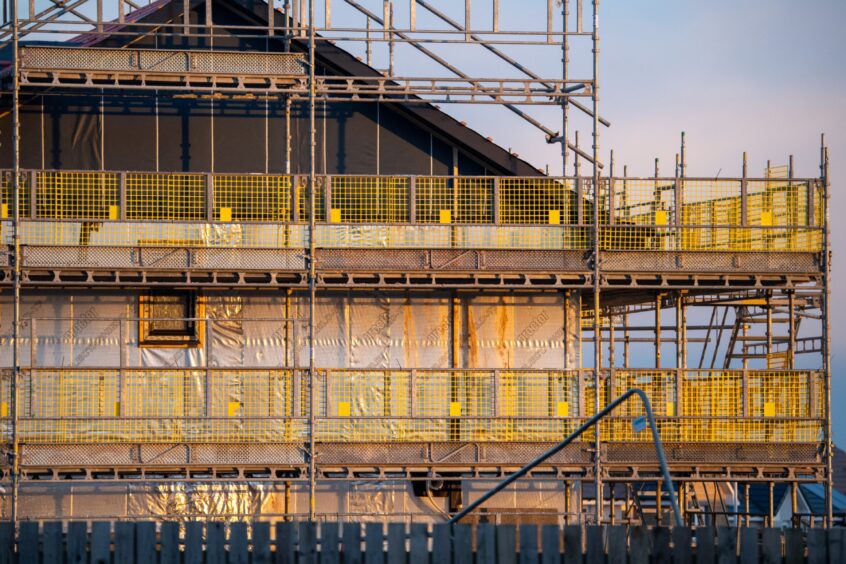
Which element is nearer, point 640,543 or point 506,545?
point 640,543

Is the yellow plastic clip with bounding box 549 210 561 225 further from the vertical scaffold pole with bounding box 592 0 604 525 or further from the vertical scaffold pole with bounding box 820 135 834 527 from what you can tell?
the vertical scaffold pole with bounding box 820 135 834 527

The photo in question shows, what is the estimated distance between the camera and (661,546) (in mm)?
20047

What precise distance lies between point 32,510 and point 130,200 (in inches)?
201

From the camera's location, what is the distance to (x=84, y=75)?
87.8ft

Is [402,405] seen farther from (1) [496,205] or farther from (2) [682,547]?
(2) [682,547]

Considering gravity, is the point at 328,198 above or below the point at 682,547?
above

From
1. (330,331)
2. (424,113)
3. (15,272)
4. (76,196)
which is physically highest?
(424,113)

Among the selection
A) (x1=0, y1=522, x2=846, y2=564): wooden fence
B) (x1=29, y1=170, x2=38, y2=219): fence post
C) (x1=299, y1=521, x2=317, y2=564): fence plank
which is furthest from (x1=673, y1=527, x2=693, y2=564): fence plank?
(x1=29, y1=170, x2=38, y2=219): fence post

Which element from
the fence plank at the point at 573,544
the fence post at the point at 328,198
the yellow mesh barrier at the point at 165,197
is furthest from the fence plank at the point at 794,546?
the yellow mesh barrier at the point at 165,197

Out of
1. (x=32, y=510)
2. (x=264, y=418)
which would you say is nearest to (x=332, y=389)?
(x=264, y=418)

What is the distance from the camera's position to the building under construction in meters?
26.4

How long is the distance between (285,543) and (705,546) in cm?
482

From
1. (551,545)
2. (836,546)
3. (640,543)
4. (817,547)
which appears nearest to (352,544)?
(551,545)

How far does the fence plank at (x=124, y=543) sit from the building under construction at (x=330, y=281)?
18.8ft
